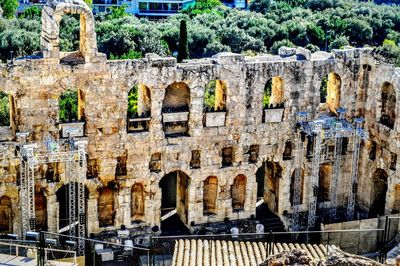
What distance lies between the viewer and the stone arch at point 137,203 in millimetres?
34438

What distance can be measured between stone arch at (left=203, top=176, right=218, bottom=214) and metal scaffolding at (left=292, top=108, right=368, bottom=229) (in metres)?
4.08

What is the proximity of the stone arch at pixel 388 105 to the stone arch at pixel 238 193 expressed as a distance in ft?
24.7

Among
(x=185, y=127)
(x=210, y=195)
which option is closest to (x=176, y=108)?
(x=185, y=127)

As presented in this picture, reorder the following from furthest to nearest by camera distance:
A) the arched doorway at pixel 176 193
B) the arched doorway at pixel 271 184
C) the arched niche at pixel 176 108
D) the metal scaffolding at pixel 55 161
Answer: the arched doorway at pixel 271 184, the arched doorway at pixel 176 193, the arched niche at pixel 176 108, the metal scaffolding at pixel 55 161

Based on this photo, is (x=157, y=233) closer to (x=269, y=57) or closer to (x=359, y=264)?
(x=269, y=57)

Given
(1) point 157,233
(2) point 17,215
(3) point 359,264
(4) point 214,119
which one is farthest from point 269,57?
(3) point 359,264

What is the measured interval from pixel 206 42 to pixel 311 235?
2916cm

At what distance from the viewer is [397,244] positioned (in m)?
34.0

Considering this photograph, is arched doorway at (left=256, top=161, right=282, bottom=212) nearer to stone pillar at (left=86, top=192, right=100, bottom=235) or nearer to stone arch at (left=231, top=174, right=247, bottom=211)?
stone arch at (left=231, top=174, right=247, bottom=211)

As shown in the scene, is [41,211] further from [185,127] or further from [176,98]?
[176,98]

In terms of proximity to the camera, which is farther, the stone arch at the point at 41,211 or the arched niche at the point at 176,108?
the arched niche at the point at 176,108

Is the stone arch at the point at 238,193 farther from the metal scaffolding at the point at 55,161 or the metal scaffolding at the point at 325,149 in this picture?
the metal scaffolding at the point at 55,161

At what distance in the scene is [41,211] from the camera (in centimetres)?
3331

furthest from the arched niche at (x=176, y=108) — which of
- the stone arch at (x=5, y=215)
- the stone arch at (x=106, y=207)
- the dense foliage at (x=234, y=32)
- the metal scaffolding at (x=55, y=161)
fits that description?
the dense foliage at (x=234, y=32)
